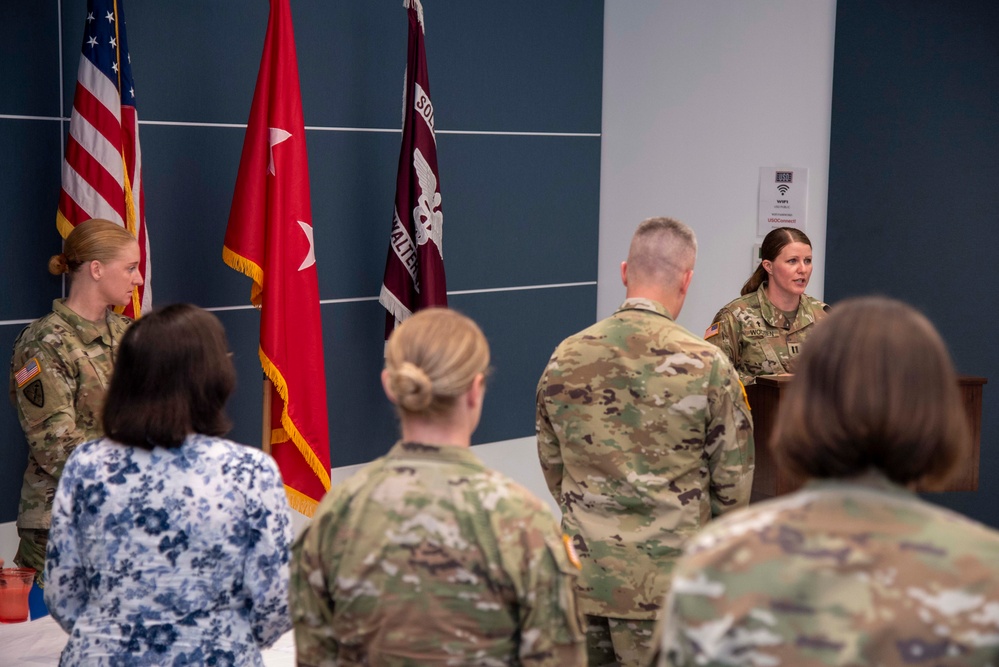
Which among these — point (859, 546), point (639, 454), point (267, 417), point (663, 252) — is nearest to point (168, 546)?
Result: point (639, 454)

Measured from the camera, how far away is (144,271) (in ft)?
12.8

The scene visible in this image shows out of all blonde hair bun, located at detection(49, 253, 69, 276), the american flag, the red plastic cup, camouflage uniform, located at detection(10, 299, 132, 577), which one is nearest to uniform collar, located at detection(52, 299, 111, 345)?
camouflage uniform, located at detection(10, 299, 132, 577)

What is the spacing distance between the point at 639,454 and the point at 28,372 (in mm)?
1959

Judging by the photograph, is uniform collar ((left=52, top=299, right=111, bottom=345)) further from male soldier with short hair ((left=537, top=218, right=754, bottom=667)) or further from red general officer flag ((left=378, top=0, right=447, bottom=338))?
male soldier with short hair ((left=537, top=218, right=754, bottom=667))

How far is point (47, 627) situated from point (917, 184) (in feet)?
13.7

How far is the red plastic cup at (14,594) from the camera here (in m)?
3.04

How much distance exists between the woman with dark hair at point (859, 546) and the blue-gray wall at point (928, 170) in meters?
4.14

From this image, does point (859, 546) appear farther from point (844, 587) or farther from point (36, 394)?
point (36, 394)

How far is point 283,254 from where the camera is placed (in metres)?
4.11

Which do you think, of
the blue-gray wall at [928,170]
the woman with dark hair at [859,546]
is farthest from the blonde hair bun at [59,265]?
the blue-gray wall at [928,170]

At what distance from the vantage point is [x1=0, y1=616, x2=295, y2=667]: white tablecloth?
124 inches

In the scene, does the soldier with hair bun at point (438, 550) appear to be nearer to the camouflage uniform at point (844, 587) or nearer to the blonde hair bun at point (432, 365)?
the blonde hair bun at point (432, 365)

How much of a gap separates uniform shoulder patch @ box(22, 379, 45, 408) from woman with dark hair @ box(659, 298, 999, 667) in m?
2.60

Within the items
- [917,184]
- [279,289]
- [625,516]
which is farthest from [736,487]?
[917,184]
